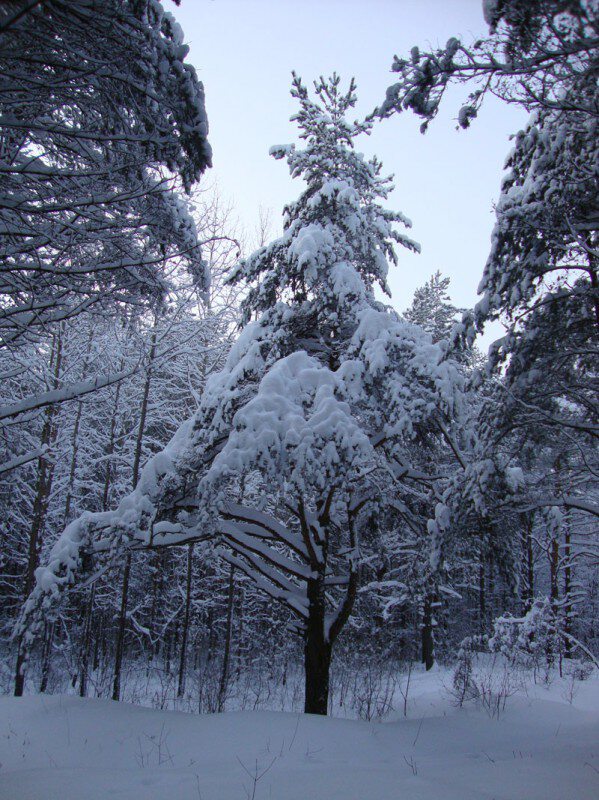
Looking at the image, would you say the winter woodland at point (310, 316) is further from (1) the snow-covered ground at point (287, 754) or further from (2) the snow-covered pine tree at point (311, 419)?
(1) the snow-covered ground at point (287, 754)

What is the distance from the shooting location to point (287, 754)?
496 cm

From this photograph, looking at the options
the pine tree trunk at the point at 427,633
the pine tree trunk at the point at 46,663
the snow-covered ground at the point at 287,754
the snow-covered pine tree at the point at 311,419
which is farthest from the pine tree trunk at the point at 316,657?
the pine tree trunk at the point at 427,633

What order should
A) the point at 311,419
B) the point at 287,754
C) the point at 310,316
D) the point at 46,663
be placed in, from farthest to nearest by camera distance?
1. the point at 46,663
2. the point at 310,316
3. the point at 311,419
4. the point at 287,754

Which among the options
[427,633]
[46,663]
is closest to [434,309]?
[427,633]

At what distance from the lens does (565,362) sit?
6.32m

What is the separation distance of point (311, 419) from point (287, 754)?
3603mm

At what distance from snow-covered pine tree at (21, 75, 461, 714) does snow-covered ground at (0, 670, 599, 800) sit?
1.47 meters

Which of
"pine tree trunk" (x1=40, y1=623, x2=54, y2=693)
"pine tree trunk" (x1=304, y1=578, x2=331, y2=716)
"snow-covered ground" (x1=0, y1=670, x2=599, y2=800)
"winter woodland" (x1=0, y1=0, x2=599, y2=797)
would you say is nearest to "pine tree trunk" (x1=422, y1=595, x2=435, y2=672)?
"winter woodland" (x1=0, y1=0, x2=599, y2=797)

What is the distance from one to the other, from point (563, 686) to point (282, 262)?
11.8m

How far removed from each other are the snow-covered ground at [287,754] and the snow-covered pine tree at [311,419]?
1471 mm

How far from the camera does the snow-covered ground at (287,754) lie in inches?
153

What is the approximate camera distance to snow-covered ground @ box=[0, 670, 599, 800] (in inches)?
153

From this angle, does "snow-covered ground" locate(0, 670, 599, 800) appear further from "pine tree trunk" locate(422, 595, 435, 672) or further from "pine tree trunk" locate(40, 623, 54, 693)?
"pine tree trunk" locate(422, 595, 435, 672)

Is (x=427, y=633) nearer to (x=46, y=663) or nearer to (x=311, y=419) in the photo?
(x=46, y=663)
